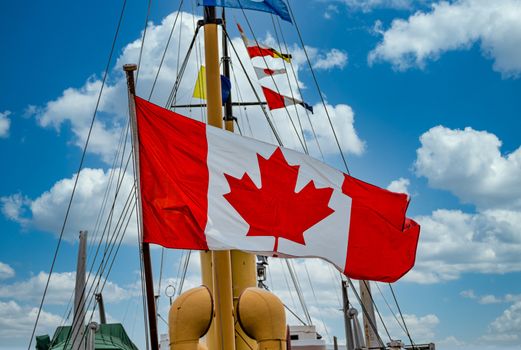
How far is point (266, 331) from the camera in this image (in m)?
10.9

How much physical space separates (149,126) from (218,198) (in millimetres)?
1442

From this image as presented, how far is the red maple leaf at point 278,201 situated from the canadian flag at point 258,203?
0.02 meters

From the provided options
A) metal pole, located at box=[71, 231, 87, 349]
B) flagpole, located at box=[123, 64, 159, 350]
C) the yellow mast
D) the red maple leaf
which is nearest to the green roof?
→ metal pole, located at box=[71, 231, 87, 349]

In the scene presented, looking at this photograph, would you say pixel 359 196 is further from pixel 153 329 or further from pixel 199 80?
pixel 199 80

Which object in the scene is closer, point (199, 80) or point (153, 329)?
point (153, 329)

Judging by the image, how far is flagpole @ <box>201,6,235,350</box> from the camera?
1034 centimetres

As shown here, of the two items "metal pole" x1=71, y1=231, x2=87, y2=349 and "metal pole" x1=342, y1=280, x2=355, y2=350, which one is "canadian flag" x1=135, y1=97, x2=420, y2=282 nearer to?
"metal pole" x1=342, y1=280, x2=355, y2=350

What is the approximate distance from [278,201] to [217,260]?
133 centimetres

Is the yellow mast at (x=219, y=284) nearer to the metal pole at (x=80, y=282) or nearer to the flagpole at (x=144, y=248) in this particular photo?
the flagpole at (x=144, y=248)

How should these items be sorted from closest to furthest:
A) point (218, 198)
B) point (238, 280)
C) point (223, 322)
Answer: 1. point (218, 198)
2. point (223, 322)
3. point (238, 280)

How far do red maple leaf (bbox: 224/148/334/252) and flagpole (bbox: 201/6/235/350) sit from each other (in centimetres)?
80

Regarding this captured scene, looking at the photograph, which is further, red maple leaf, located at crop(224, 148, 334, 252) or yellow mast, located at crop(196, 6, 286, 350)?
yellow mast, located at crop(196, 6, 286, 350)

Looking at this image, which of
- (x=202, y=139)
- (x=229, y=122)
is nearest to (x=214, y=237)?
(x=202, y=139)

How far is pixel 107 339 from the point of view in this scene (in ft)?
70.4
